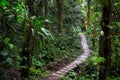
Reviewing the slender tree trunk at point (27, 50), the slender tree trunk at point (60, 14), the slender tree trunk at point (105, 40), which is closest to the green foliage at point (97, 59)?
the slender tree trunk at point (105, 40)

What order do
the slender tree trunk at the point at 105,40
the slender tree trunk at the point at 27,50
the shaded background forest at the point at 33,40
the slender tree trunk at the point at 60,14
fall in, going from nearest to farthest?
1. the shaded background forest at the point at 33,40
2. the slender tree trunk at the point at 105,40
3. the slender tree trunk at the point at 27,50
4. the slender tree trunk at the point at 60,14

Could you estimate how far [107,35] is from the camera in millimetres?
5812

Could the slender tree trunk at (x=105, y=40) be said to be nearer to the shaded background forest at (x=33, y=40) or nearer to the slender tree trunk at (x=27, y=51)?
the shaded background forest at (x=33, y=40)

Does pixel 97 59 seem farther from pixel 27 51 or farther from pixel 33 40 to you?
pixel 27 51

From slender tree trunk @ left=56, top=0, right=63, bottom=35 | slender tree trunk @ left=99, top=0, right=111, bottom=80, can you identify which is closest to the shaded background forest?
slender tree trunk @ left=99, top=0, right=111, bottom=80

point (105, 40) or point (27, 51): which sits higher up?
point (105, 40)

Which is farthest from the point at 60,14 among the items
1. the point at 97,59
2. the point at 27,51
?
the point at 97,59

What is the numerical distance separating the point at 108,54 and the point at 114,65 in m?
3.89

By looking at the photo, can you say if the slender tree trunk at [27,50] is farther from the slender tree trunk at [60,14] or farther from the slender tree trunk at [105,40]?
the slender tree trunk at [60,14]

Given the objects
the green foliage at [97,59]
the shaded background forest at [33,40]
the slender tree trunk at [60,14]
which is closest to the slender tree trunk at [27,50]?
the shaded background forest at [33,40]

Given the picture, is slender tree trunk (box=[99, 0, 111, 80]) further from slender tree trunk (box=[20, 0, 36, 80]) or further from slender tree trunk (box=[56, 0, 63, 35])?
slender tree trunk (box=[56, 0, 63, 35])

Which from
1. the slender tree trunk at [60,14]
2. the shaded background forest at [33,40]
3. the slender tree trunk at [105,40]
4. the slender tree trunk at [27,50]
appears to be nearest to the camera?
the shaded background forest at [33,40]

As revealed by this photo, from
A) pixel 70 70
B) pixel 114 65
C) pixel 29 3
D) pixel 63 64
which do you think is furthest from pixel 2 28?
pixel 63 64

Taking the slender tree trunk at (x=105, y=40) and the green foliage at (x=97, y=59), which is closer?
the green foliage at (x=97, y=59)
